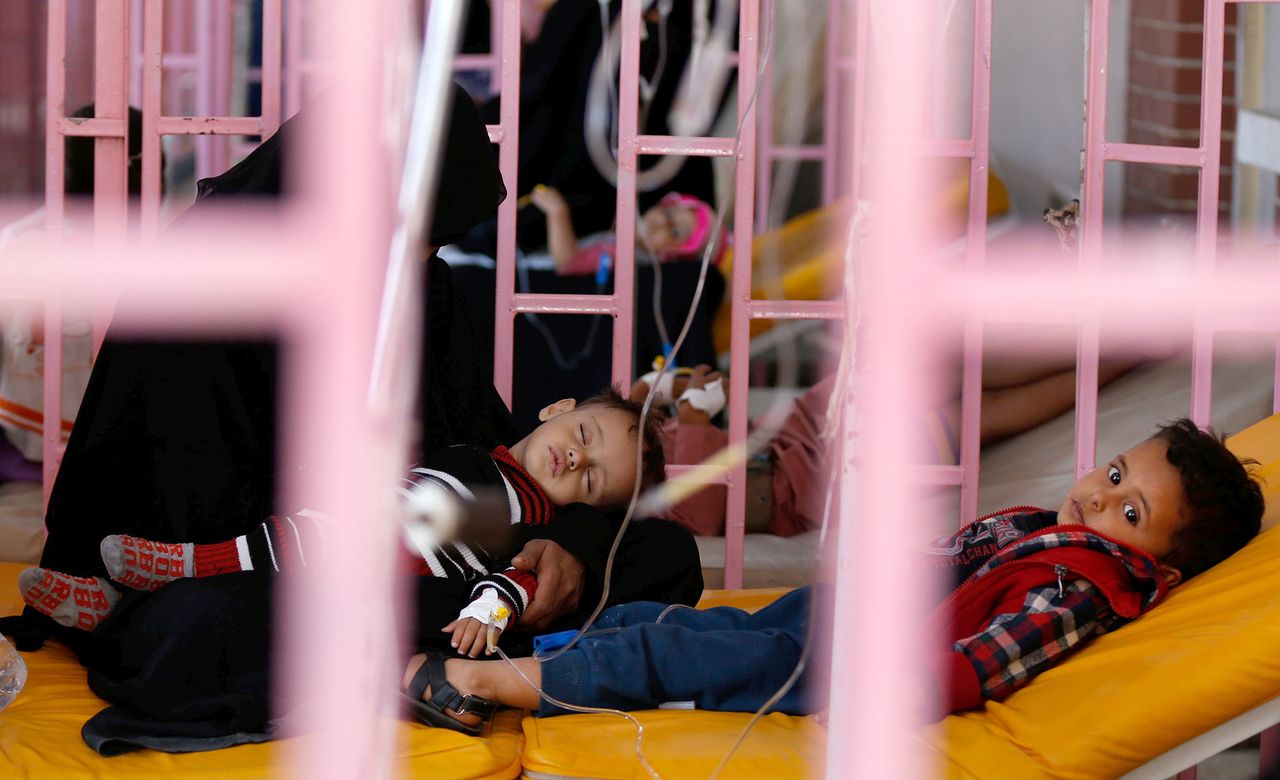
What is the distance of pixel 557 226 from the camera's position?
3.78 meters

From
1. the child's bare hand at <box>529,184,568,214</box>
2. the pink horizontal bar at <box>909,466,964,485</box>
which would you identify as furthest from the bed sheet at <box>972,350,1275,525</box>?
the child's bare hand at <box>529,184,568,214</box>

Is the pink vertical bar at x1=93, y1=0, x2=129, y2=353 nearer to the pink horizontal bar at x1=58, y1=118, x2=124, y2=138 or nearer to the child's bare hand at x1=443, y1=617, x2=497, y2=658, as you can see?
the pink horizontal bar at x1=58, y1=118, x2=124, y2=138

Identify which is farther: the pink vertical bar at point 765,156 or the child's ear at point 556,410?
the pink vertical bar at point 765,156

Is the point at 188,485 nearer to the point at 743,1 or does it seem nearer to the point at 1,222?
the point at 1,222

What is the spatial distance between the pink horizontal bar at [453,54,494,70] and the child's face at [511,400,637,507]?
2.47m

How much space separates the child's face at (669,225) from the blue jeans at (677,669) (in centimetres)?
231

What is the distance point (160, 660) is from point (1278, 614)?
1.21 metres

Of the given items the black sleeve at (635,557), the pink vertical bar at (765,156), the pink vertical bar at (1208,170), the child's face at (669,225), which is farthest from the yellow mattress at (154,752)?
the pink vertical bar at (765,156)

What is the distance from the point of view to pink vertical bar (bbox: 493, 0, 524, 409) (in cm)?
221

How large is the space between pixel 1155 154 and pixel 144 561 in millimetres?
1626

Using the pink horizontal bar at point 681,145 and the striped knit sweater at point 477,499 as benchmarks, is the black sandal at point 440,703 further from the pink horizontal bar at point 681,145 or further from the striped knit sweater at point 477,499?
the pink horizontal bar at point 681,145

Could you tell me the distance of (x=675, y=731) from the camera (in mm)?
1500

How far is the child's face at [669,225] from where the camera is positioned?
3.86 m

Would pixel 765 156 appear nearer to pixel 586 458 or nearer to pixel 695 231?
pixel 695 231
